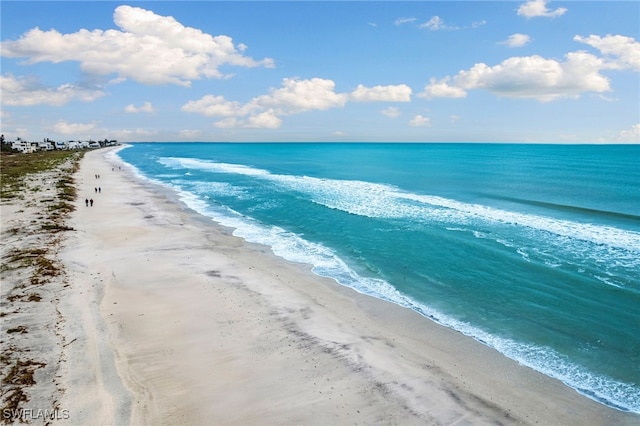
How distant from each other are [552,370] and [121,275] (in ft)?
73.3

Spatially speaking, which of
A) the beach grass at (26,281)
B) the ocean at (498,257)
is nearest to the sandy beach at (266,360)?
the beach grass at (26,281)

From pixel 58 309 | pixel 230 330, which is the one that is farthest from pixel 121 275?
pixel 230 330

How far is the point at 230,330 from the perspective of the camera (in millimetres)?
17531

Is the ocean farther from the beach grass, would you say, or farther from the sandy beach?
the beach grass

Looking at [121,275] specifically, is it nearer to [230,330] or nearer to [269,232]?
[230,330]

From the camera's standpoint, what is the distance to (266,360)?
49.9ft

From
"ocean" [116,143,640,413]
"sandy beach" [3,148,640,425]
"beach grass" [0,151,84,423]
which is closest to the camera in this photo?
"sandy beach" [3,148,640,425]

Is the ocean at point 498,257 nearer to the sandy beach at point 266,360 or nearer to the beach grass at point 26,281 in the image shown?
the sandy beach at point 266,360

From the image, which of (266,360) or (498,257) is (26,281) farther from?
(498,257)

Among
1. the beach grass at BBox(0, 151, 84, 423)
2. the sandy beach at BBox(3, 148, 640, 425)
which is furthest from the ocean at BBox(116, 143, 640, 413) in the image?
the beach grass at BBox(0, 151, 84, 423)

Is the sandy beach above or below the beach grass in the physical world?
below

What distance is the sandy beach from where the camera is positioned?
12.5 meters

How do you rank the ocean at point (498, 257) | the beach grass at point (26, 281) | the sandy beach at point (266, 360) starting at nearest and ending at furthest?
the sandy beach at point (266, 360), the beach grass at point (26, 281), the ocean at point (498, 257)

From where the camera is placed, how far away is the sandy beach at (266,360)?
12484 millimetres
